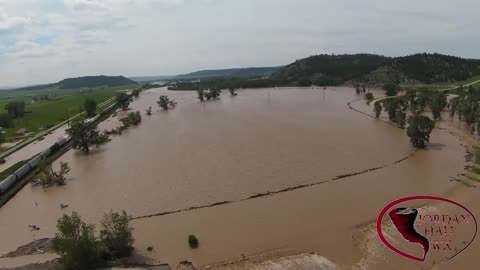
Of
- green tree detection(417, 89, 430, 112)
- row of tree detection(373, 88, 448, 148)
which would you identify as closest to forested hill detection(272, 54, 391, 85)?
row of tree detection(373, 88, 448, 148)

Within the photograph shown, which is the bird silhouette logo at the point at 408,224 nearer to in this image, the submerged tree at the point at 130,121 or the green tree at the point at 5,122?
the submerged tree at the point at 130,121

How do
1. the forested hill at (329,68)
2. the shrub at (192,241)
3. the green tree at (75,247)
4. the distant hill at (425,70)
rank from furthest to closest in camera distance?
the forested hill at (329,68) → the distant hill at (425,70) → the shrub at (192,241) → the green tree at (75,247)

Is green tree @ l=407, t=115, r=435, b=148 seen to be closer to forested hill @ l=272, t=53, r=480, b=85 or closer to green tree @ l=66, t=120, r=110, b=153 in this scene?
green tree @ l=66, t=120, r=110, b=153

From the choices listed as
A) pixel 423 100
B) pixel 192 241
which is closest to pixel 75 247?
pixel 192 241

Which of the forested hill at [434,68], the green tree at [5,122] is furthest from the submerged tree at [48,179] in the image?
the forested hill at [434,68]

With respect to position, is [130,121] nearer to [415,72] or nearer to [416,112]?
[416,112]

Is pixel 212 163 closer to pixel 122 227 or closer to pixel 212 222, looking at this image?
pixel 212 222
